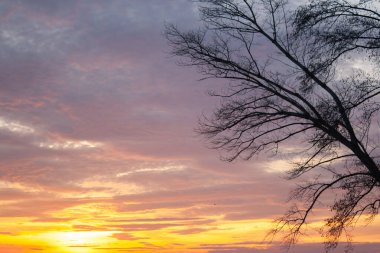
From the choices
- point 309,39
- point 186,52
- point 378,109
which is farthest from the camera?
point 186,52

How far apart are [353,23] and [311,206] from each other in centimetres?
393

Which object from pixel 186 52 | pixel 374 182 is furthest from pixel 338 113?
pixel 186 52

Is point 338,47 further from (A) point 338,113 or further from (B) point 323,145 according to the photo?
(B) point 323,145

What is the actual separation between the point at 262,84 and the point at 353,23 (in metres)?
2.26

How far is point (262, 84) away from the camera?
11.5 m

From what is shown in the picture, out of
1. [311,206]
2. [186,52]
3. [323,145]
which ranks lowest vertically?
[311,206]

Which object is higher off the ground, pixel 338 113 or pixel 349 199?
pixel 338 113

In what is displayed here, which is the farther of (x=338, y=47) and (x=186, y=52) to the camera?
(x=186, y=52)

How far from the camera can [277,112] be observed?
1118 cm

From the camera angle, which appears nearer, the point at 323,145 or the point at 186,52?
the point at 323,145

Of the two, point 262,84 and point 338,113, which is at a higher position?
point 262,84

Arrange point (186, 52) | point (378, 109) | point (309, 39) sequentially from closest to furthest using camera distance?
point (378, 109) < point (309, 39) < point (186, 52)

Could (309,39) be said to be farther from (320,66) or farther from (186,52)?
(186,52)

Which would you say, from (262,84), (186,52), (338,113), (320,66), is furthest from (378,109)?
(186,52)
